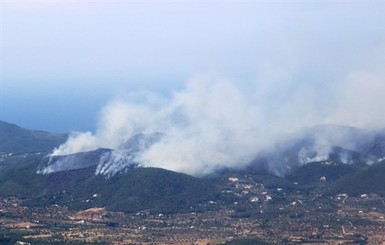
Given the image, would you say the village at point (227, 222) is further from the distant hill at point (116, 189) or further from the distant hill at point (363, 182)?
the distant hill at point (116, 189)

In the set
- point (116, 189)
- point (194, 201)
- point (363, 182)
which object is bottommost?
point (194, 201)

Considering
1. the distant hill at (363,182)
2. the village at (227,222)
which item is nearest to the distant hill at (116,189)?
the village at (227,222)

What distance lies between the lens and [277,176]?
157 m

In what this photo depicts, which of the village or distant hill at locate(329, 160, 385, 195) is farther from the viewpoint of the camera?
distant hill at locate(329, 160, 385, 195)

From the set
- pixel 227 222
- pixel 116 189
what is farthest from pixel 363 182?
pixel 116 189

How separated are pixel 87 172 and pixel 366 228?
56.3m

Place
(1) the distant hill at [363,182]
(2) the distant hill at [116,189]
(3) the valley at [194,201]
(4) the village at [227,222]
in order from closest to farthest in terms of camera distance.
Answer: (4) the village at [227,222] → (3) the valley at [194,201] → (2) the distant hill at [116,189] → (1) the distant hill at [363,182]

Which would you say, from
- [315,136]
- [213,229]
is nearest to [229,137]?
[315,136]

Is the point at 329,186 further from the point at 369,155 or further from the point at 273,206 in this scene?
the point at 369,155

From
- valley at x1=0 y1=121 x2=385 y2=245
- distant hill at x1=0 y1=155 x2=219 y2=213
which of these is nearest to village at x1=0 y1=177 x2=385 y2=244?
valley at x1=0 y1=121 x2=385 y2=245

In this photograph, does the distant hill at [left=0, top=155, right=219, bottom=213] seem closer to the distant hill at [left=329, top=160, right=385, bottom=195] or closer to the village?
the village

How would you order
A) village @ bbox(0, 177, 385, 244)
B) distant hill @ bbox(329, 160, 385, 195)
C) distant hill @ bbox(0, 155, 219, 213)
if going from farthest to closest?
distant hill @ bbox(329, 160, 385, 195)
distant hill @ bbox(0, 155, 219, 213)
village @ bbox(0, 177, 385, 244)

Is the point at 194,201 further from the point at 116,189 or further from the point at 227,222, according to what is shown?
the point at 116,189

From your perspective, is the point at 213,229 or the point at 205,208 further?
the point at 205,208
